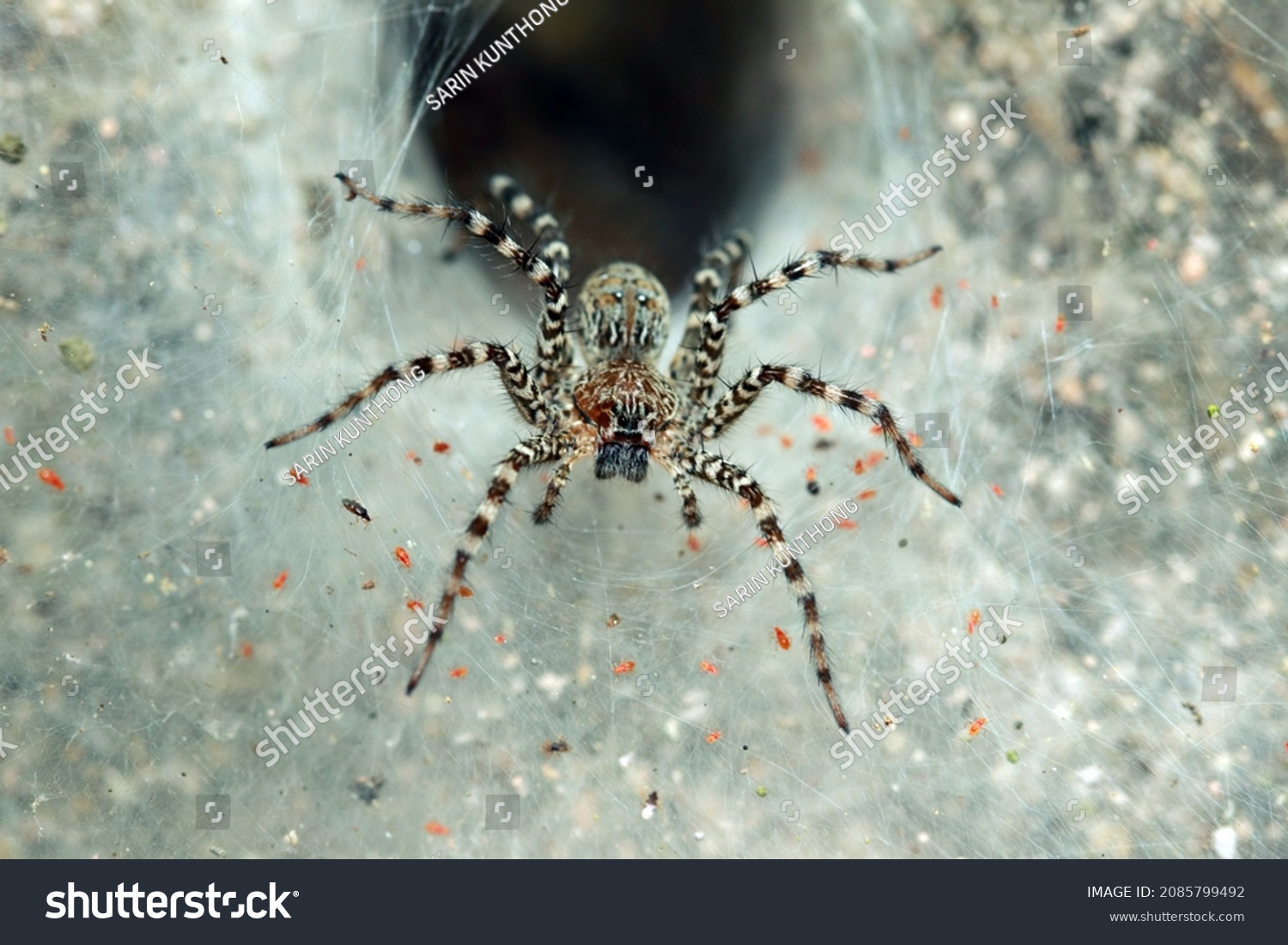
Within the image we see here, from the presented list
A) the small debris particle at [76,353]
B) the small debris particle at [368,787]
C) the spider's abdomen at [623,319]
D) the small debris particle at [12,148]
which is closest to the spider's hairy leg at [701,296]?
the spider's abdomen at [623,319]

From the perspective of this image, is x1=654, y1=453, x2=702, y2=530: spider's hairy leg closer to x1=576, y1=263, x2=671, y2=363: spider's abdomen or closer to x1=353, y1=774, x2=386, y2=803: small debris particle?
x1=576, y1=263, x2=671, y2=363: spider's abdomen

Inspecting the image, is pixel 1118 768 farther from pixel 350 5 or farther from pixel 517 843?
pixel 350 5

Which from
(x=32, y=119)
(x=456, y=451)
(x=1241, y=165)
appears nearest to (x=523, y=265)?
(x=456, y=451)

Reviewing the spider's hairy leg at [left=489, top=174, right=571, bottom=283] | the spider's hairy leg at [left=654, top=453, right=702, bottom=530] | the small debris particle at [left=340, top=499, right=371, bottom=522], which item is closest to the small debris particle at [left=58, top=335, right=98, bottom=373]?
the small debris particle at [left=340, top=499, right=371, bottom=522]

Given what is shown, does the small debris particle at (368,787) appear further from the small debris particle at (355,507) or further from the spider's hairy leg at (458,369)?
the spider's hairy leg at (458,369)

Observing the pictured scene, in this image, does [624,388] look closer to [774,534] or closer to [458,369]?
[458,369]

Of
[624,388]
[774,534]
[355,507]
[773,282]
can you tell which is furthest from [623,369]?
[355,507]
